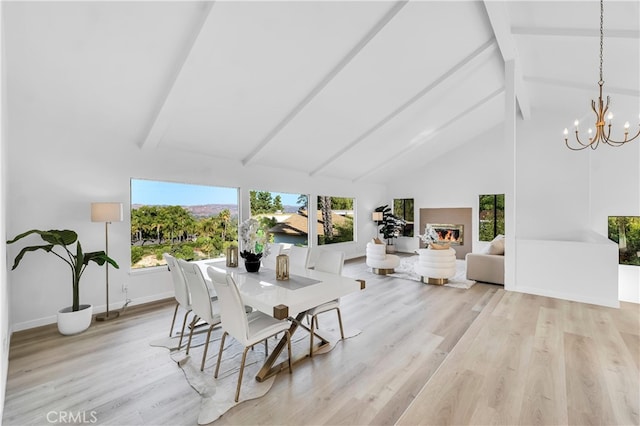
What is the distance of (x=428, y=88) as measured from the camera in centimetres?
446

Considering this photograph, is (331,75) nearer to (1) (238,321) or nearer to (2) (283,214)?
(1) (238,321)

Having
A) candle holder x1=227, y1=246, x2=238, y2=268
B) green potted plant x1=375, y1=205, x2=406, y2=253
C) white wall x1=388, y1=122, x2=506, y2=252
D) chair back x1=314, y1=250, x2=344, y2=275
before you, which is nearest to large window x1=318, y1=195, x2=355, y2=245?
green potted plant x1=375, y1=205, x2=406, y2=253

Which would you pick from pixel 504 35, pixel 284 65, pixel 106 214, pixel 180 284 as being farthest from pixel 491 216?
pixel 106 214

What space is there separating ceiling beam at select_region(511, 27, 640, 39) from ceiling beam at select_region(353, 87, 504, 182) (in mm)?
2272

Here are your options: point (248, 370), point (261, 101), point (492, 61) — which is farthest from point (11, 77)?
point (492, 61)

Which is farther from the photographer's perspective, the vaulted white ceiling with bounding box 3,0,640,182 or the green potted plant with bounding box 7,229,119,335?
the green potted plant with bounding box 7,229,119,335

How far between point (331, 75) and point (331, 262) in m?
2.44

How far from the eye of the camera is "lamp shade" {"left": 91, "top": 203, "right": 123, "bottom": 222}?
3.37 m

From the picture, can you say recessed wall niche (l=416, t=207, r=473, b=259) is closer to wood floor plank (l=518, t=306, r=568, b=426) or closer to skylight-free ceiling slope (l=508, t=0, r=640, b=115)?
skylight-free ceiling slope (l=508, t=0, r=640, b=115)

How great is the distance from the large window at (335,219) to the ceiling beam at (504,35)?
4.63m

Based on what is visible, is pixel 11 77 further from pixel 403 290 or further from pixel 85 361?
pixel 403 290

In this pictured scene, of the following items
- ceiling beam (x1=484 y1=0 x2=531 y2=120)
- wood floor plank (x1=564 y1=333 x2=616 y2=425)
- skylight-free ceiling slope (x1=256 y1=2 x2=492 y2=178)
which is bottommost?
wood floor plank (x1=564 y1=333 x2=616 y2=425)

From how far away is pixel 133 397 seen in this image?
6.76 feet

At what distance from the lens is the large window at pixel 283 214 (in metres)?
5.90
